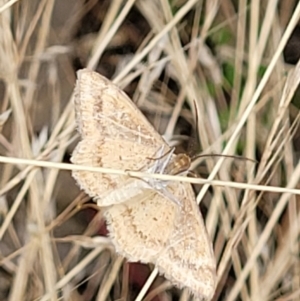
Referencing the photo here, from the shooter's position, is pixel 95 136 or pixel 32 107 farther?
pixel 32 107

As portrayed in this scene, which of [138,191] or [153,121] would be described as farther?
[153,121]

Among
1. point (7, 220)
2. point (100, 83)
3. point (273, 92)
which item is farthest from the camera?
point (273, 92)

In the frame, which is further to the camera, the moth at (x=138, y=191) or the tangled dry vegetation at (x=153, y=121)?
the tangled dry vegetation at (x=153, y=121)

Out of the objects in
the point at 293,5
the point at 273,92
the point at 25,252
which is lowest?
the point at 25,252

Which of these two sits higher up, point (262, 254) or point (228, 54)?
point (228, 54)

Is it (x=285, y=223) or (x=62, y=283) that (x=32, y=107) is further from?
(x=285, y=223)

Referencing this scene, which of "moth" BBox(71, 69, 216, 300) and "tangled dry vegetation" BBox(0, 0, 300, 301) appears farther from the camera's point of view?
"tangled dry vegetation" BBox(0, 0, 300, 301)

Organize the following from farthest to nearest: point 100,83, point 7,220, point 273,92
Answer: point 273,92, point 7,220, point 100,83

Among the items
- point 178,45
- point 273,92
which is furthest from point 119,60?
point 273,92
